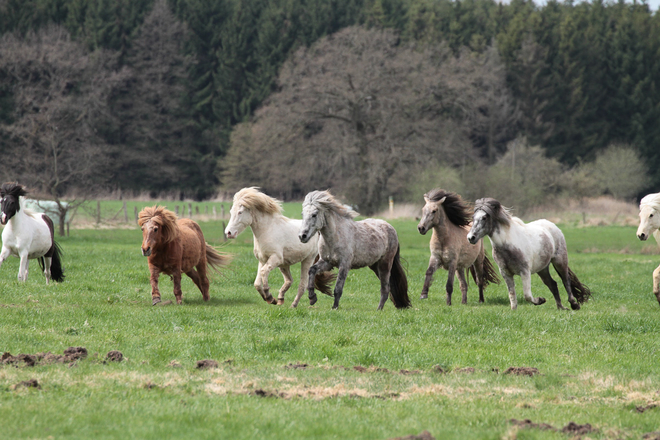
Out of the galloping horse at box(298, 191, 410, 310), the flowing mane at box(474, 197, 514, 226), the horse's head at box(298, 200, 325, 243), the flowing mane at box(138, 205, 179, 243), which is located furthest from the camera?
the flowing mane at box(138, 205, 179, 243)

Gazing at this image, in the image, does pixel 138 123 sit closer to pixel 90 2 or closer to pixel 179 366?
pixel 90 2

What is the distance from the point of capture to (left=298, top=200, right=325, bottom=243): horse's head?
10.7 meters

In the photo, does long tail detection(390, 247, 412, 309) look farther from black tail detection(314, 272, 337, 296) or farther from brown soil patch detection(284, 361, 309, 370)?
brown soil patch detection(284, 361, 309, 370)

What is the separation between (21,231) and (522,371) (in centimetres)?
965

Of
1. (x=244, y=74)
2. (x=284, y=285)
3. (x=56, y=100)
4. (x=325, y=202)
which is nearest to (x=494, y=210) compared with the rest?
(x=325, y=202)

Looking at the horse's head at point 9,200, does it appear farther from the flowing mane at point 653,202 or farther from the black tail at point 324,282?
the flowing mane at point 653,202

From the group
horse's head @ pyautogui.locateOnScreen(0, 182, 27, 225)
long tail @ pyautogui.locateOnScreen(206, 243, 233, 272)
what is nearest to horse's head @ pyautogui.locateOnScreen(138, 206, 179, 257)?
long tail @ pyautogui.locateOnScreen(206, 243, 233, 272)

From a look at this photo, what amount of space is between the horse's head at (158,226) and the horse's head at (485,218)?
467cm

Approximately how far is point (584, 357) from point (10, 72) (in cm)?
5845

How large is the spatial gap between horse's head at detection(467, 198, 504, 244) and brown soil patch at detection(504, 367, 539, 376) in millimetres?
3454

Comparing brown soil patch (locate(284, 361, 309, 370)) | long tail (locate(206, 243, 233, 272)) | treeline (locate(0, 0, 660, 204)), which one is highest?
treeline (locate(0, 0, 660, 204))

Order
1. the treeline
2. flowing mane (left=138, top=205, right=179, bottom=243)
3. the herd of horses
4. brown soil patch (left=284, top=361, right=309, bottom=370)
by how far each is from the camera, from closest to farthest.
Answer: brown soil patch (left=284, top=361, right=309, bottom=370) → the herd of horses → flowing mane (left=138, top=205, right=179, bottom=243) → the treeline

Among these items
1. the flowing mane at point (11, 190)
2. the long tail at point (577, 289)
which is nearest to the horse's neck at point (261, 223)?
the flowing mane at point (11, 190)

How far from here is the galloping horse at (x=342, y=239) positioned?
35.7 ft
